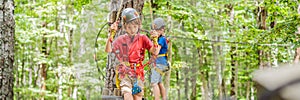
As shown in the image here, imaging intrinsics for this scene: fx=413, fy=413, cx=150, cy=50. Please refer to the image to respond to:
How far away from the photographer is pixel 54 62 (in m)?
15.1

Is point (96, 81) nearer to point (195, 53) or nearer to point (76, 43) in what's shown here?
point (76, 43)

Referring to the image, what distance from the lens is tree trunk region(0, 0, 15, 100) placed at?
2.51 metres

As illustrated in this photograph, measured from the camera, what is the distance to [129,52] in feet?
14.2

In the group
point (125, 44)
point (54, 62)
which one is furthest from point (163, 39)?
point (54, 62)

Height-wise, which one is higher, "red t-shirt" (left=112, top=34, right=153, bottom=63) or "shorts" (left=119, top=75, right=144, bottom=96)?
"red t-shirt" (left=112, top=34, right=153, bottom=63)

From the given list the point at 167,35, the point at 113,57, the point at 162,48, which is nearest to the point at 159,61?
the point at 162,48

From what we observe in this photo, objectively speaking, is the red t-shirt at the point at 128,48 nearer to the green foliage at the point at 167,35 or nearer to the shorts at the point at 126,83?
the shorts at the point at 126,83

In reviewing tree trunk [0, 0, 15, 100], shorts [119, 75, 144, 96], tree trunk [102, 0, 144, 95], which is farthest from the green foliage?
tree trunk [0, 0, 15, 100]

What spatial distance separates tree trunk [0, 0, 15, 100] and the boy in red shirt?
67.0 inches

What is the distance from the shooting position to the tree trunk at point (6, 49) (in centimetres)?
251

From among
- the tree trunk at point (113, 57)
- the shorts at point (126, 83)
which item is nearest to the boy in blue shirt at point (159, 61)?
the tree trunk at point (113, 57)

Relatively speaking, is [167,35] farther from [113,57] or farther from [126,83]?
[126,83]

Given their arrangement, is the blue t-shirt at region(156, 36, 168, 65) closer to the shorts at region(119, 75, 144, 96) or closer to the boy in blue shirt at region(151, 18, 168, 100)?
the boy in blue shirt at region(151, 18, 168, 100)

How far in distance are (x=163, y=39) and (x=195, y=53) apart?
10.8m
